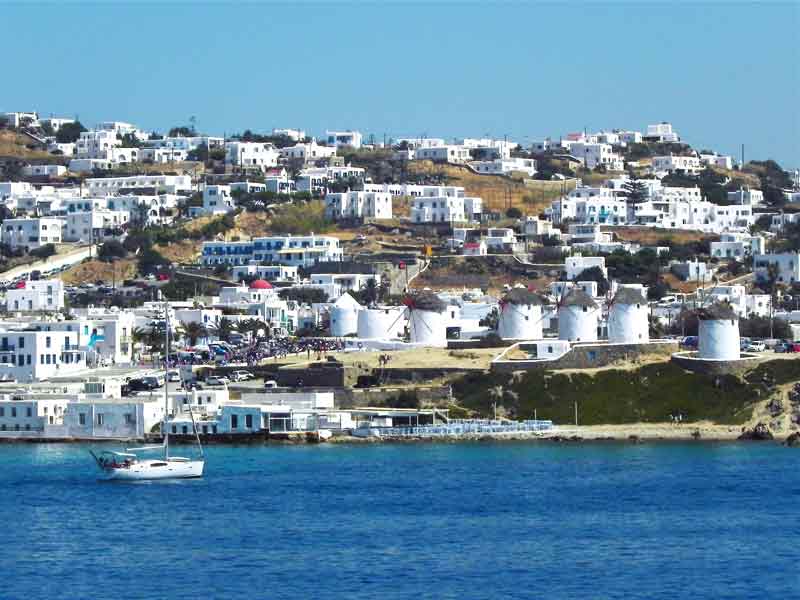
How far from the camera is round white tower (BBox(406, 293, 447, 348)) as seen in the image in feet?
275

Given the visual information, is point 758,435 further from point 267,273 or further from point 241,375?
point 267,273

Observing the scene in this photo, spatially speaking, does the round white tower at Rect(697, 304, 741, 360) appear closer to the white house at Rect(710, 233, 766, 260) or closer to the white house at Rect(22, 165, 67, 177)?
the white house at Rect(710, 233, 766, 260)

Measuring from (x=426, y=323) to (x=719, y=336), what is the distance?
543 inches

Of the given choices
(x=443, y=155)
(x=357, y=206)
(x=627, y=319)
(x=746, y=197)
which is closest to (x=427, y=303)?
(x=627, y=319)

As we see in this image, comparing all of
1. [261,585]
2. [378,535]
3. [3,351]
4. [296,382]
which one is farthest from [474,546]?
[3,351]

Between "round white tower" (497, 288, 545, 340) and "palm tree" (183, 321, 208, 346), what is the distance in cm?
1478

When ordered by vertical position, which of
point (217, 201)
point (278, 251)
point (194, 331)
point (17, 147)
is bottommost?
point (194, 331)

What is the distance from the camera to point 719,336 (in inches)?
2933

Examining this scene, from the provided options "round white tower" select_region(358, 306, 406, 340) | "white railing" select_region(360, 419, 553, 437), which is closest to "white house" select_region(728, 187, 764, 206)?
"round white tower" select_region(358, 306, 406, 340)

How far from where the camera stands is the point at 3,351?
3191 inches

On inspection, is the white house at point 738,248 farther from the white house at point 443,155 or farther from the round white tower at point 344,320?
the white house at point 443,155

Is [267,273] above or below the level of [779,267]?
above

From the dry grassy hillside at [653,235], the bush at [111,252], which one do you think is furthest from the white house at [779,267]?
the bush at [111,252]

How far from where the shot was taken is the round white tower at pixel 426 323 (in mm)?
83875
